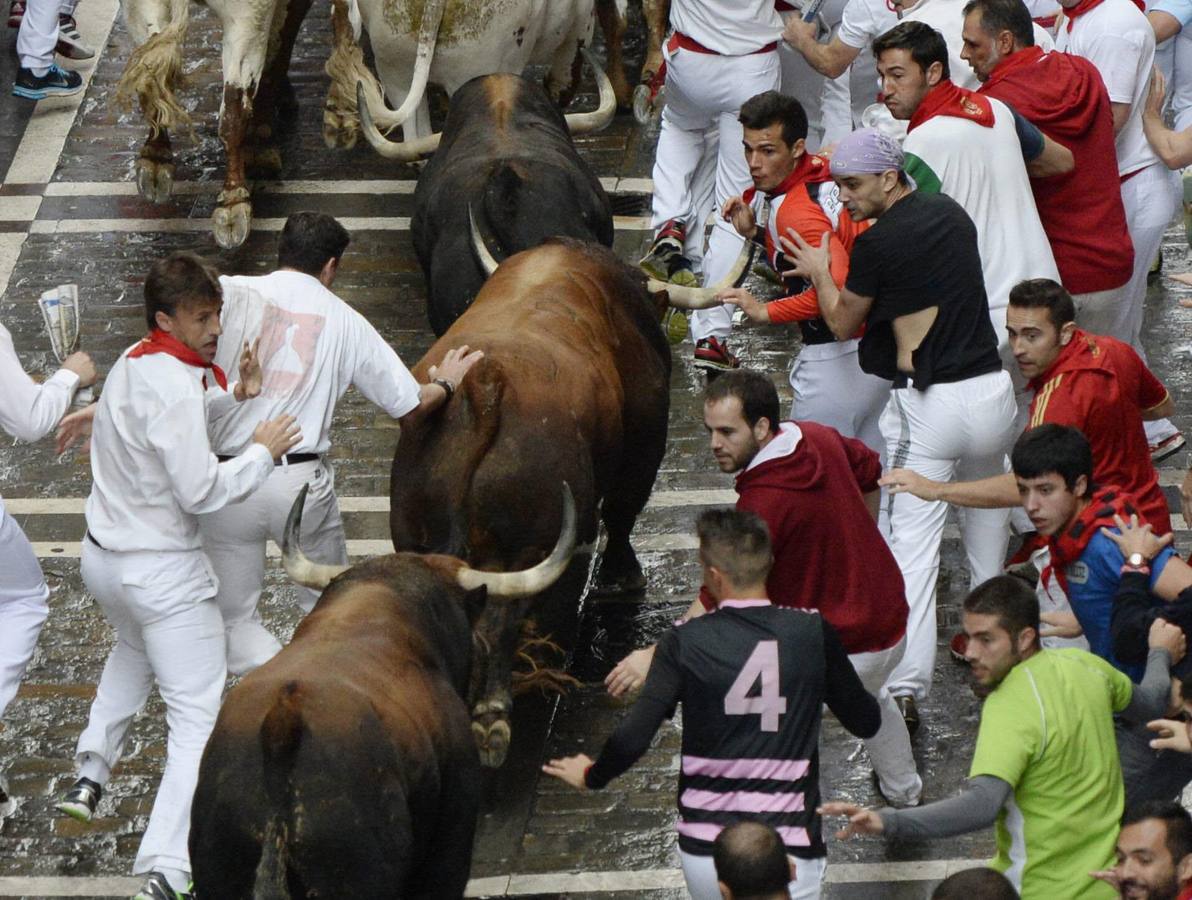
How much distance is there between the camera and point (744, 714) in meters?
5.88

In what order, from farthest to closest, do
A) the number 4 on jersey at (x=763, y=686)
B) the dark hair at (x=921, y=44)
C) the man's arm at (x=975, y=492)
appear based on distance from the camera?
the dark hair at (x=921, y=44)
the man's arm at (x=975, y=492)
the number 4 on jersey at (x=763, y=686)

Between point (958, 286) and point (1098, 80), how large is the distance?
2.00m

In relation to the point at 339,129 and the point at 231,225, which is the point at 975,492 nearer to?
the point at 231,225

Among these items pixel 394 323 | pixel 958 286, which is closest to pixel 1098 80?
pixel 958 286

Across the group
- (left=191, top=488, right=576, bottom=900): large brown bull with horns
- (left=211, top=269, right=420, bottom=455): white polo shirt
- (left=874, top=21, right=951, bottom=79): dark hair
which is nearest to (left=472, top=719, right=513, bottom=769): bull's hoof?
(left=191, top=488, right=576, bottom=900): large brown bull with horns

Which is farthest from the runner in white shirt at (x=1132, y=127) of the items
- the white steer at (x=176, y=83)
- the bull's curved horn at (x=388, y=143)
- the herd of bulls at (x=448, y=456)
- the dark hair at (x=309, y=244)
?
the white steer at (x=176, y=83)

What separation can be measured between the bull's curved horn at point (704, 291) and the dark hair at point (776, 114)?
0.58m

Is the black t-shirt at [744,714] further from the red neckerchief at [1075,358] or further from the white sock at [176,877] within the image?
the red neckerchief at [1075,358]

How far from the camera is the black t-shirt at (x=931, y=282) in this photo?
25.8ft

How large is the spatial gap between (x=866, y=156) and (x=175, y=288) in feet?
8.84

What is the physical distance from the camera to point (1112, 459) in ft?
25.0

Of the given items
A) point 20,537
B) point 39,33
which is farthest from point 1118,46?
point 39,33

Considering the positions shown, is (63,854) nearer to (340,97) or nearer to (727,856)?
(727,856)

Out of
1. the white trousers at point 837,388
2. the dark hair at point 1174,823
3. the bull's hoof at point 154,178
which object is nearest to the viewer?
the dark hair at point 1174,823
